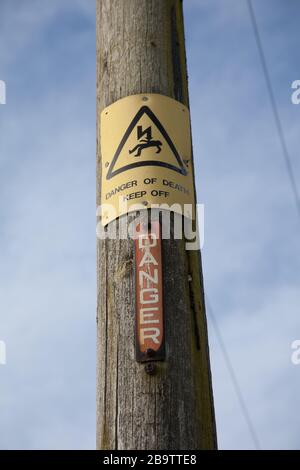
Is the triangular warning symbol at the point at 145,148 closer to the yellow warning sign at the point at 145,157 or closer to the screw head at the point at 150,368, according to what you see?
the yellow warning sign at the point at 145,157

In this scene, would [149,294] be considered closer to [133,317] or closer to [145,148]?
[133,317]

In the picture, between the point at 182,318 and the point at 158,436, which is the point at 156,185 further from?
the point at 158,436

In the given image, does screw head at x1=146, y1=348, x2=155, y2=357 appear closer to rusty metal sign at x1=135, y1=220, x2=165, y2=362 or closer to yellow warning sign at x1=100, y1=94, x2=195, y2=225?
rusty metal sign at x1=135, y1=220, x2=165, y2=362

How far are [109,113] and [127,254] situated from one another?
1.82 feet

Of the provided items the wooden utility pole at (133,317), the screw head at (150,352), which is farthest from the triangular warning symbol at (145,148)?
the screw head at (150,352)

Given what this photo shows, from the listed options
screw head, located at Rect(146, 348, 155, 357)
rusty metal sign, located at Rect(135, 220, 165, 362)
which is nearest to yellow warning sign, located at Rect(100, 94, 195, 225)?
rusty metal sign, located at Rect(135, 220, 165, 362)

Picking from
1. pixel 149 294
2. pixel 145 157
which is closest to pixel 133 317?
pixel 149 294

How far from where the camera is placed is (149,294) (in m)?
2.74

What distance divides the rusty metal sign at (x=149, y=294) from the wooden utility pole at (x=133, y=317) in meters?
0.02

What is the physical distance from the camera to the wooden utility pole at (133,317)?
2.59 metres

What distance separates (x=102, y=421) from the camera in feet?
8.73

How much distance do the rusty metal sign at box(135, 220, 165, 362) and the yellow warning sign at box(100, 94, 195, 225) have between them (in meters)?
0.11

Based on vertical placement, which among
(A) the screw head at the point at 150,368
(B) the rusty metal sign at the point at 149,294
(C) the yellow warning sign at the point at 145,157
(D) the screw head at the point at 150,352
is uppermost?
(C) the yellow warning sign at the point at 145,157
